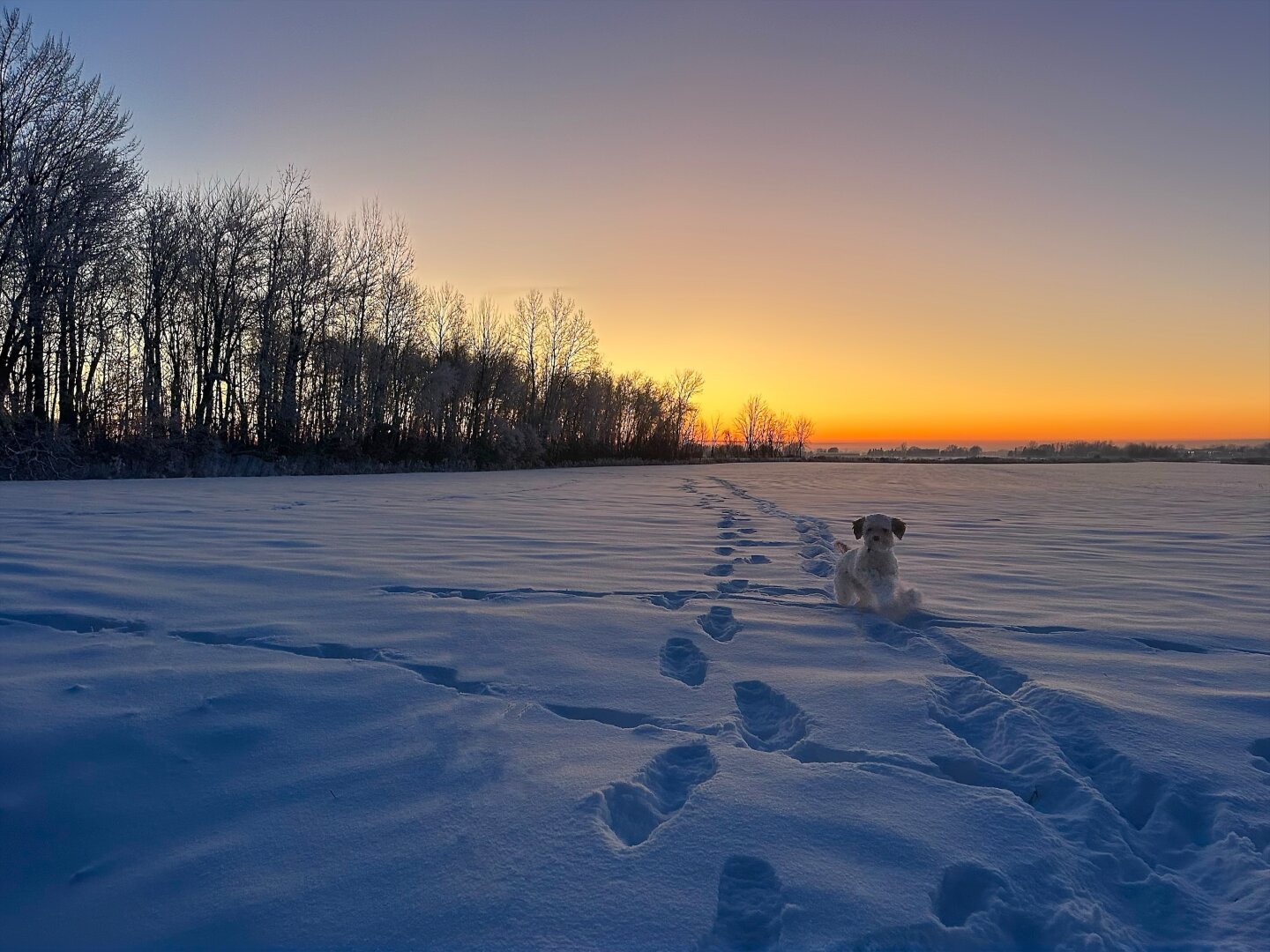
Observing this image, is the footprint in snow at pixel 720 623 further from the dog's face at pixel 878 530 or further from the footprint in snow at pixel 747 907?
the footprint in snow at pixel 747 907

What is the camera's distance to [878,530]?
3.86 metres

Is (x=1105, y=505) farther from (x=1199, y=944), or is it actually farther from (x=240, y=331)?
(x=240, y=331)

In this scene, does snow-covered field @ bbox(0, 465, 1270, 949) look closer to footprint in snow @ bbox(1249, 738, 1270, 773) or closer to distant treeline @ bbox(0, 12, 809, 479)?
footprint in snow @ bbox(1249, 738, 1270, 773)

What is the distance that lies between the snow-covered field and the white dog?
0.46 feet

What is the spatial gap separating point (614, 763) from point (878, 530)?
8.33ft

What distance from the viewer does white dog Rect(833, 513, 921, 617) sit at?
3672mm

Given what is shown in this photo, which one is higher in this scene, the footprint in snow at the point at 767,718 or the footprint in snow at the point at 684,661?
the footprint in snow at the point at 684,661

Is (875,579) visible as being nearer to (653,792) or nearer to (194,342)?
(653,792)

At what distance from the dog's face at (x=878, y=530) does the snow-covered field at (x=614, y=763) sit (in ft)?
1.40

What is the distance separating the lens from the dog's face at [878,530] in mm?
3799

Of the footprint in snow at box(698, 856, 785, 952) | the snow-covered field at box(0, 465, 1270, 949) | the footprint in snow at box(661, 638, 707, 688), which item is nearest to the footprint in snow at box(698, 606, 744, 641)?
the snow-covered field at box(0, 465, 1270, 949)

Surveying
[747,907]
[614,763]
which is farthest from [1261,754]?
[614,763]

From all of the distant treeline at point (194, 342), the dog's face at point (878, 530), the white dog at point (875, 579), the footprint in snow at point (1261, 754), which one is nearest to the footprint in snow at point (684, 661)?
the white dog at point (875, 579)

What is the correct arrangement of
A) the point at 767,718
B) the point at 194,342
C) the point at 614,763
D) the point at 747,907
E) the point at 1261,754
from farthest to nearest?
the point at 194,342
the point at 767,718
the point at 1261,754
the point at 614,763
the point at 747,907
